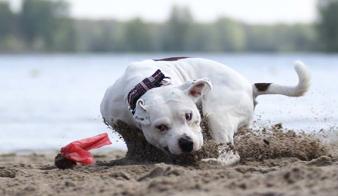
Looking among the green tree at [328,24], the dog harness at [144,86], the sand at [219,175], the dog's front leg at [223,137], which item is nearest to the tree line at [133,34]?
the green tree at [328,24]

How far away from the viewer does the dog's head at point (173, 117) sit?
6.22 metres

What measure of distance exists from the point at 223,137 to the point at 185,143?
82 cm

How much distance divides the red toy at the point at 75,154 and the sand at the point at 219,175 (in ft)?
0.33

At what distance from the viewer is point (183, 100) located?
636 centimetres

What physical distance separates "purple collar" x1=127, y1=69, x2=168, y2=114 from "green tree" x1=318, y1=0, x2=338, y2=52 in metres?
54.7

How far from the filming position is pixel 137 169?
21.2ft

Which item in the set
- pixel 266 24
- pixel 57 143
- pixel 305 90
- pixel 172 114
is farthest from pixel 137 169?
pixel 266 24

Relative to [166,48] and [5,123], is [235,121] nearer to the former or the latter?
[5,123]

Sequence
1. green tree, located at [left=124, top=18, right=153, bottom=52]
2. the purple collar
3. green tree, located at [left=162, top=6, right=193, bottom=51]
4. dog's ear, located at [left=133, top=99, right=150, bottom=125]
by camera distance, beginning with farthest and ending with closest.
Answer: green tree, located at [left=124, top=18, right=153, bottom=52], green tree, located at [left=162, top=6, right=193, bottom=51], the purple collar, dog's ear, located at [left=133, top=99, right=150, bottom=125]

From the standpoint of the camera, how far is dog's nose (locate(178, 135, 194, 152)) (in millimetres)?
6176

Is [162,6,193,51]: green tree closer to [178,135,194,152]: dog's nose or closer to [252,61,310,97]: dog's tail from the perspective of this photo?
[252,61,310,97]: dog's tail

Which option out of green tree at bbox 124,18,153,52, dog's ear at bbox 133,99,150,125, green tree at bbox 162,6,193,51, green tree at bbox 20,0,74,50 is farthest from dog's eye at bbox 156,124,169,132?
green tree at bbox 20,0,74,50

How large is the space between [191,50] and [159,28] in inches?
342

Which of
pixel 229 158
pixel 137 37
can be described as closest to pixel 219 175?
pixel 229 158
